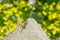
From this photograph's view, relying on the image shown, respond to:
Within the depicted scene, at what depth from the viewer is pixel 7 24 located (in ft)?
13.6

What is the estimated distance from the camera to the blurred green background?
4121mm

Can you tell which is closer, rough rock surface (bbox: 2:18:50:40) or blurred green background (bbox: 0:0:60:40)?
rough rock surface (bbox: 2:18:50:40)

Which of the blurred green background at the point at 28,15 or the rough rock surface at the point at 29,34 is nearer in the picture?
the rough rock surface at the point at 29,34

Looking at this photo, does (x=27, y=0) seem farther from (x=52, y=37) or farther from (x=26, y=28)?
(x=26, y=28)

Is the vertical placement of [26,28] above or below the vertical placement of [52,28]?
above

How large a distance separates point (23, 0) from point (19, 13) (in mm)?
441

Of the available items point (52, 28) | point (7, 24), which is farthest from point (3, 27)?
point (52, 28)

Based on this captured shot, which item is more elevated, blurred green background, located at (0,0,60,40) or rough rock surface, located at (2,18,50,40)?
rough rock surface, located at (2,18,50,40)

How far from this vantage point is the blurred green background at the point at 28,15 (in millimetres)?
4121

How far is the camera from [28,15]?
4.47 metres

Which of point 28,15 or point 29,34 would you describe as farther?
point 28,15

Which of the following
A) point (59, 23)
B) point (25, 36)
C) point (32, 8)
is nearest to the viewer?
point (25, 36)

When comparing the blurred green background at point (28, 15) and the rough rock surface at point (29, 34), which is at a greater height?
the rough rock surface at point (29, 34)

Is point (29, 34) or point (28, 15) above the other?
point (29, 34)
